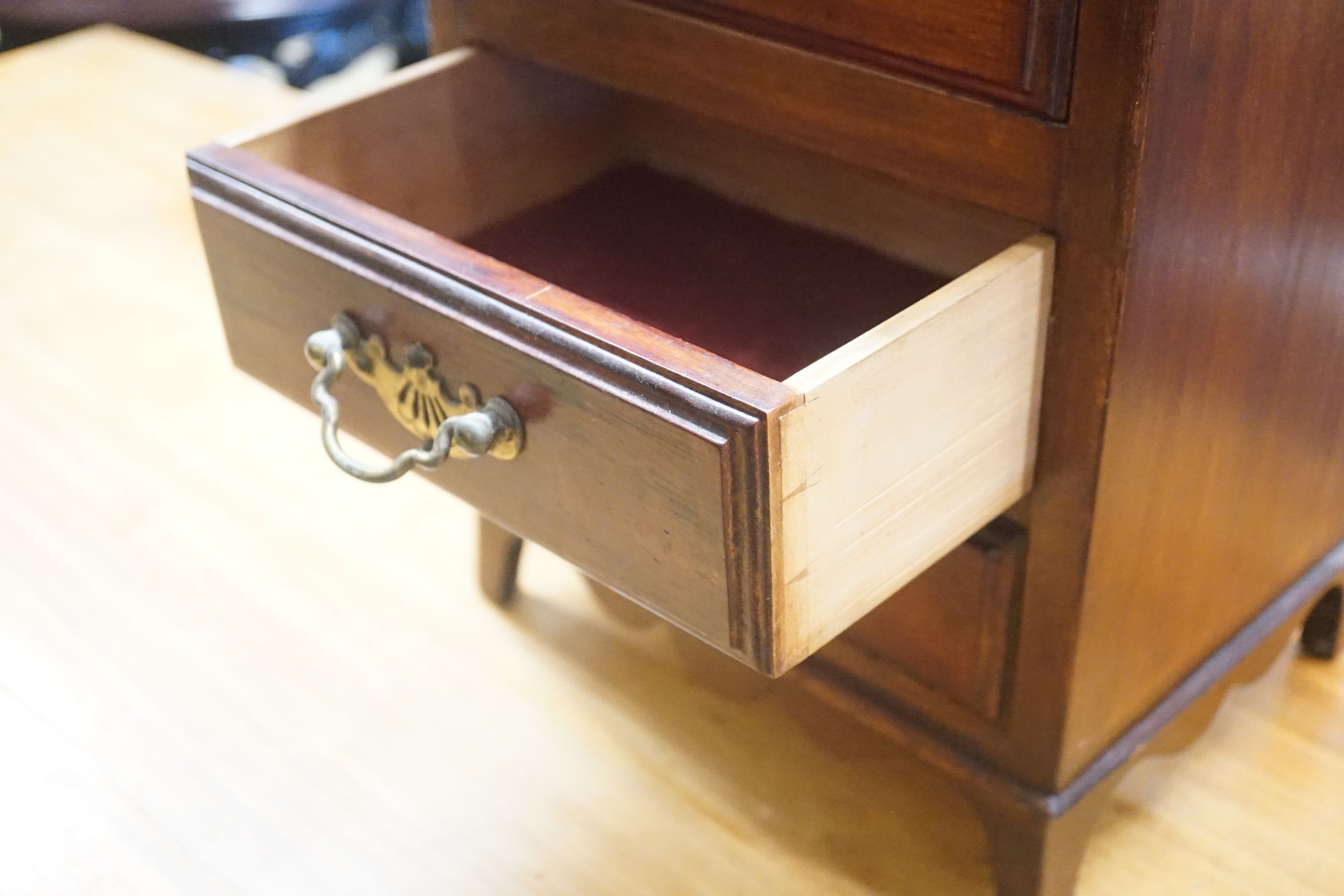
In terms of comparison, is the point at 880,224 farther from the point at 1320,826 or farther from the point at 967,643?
the point at 1320,826

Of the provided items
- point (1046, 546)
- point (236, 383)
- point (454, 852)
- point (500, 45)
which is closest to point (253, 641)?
point (454, 852)

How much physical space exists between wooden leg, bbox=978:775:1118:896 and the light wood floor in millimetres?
44

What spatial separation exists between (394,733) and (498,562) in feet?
0.50

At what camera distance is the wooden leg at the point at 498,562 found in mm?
1052

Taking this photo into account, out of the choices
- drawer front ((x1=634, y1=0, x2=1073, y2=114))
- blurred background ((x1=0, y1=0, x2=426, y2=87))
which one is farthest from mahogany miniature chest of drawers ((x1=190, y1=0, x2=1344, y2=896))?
blurred background ((x1=0, y1=0, x2=426, y2=87))

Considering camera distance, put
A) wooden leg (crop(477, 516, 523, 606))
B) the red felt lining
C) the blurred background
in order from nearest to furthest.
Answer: the red felt lining → wooden leg (crop(477, 516, 523, 606)) → the blurred background

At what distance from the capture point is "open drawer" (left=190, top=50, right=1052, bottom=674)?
1.79ft

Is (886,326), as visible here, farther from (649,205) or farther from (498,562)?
(498,562)

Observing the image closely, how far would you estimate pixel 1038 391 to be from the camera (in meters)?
0.65

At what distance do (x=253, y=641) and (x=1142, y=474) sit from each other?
25.9 inches

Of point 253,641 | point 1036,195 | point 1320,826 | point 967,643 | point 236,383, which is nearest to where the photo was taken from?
point 1036,195

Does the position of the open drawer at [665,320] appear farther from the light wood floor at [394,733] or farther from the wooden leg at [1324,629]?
the wooden leg at [1324,629]

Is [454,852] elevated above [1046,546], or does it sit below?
below

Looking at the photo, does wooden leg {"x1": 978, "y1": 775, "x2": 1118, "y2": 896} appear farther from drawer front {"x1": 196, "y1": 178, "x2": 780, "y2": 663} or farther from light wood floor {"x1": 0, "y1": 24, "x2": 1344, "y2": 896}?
drawer front {"x1": 196, "y1": 178, "x2": 780, "y2": 663}
